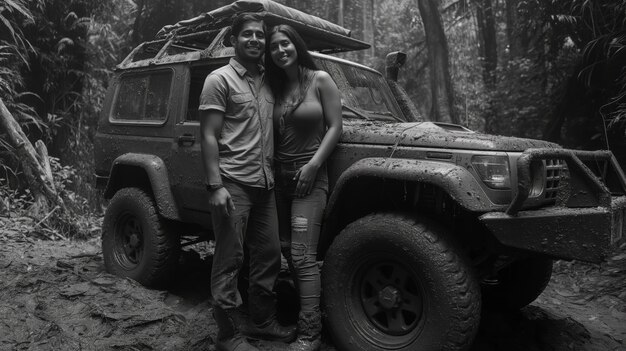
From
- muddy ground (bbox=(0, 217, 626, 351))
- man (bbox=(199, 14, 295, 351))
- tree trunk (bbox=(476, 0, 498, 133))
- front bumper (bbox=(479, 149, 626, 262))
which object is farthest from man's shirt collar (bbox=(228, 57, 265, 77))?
tree trunk (bbox=(476, 0, 498, 133))

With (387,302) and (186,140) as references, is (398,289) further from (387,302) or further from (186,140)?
(186,140)

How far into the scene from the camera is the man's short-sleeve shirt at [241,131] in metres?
3.09

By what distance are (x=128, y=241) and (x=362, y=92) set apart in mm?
2573

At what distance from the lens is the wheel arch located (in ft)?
9.09

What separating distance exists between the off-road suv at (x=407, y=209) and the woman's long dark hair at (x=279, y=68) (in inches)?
20.7

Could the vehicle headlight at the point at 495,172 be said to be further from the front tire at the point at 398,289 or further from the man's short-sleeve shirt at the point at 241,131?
the man's short-sleeve shirt at the point at 241,131

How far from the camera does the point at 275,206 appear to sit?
131 inches

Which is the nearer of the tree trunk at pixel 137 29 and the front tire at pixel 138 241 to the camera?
the front tire at pixel 138 241

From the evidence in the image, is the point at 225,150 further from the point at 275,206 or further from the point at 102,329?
the point at 102,329

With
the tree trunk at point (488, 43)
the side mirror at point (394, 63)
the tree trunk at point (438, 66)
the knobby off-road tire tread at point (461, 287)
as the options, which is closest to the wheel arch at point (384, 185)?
the knobby off-road tire tread at point (461, 287)

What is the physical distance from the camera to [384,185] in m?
3.30

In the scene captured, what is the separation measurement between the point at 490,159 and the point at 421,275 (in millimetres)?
765

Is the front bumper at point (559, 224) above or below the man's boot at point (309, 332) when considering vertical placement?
above

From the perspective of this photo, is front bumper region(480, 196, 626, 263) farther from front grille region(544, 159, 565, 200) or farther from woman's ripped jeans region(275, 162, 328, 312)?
woman's ripped jeans region(275, 162, 328, 312)
